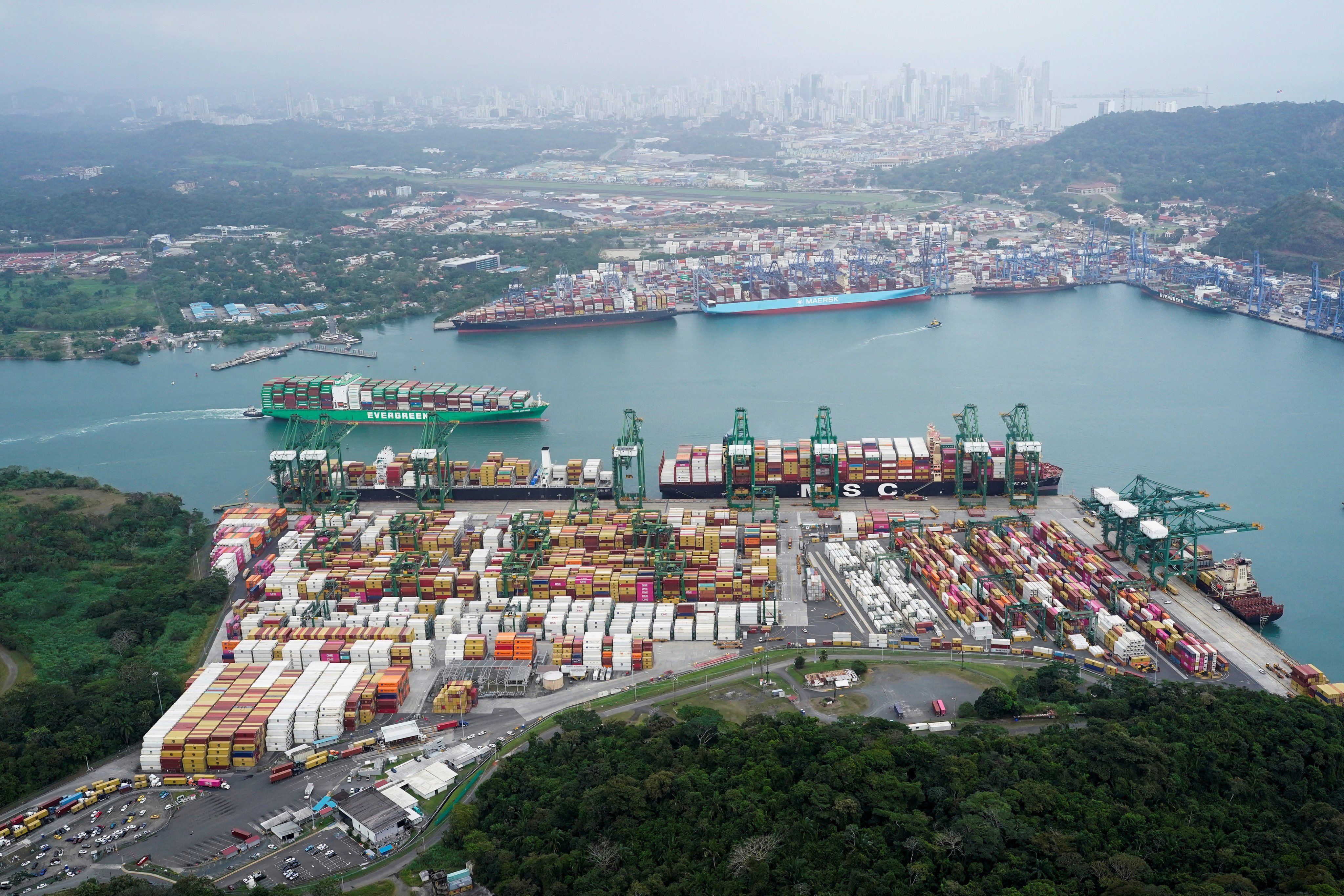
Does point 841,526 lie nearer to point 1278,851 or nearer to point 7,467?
point 1278,851

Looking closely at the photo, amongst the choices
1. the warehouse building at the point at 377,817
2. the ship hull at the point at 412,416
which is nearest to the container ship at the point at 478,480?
the ship hull at the point at 412,416

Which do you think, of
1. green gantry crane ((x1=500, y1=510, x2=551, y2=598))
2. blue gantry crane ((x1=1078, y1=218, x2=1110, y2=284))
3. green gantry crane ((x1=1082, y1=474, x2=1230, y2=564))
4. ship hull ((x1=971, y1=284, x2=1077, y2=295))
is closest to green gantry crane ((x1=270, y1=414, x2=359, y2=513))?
green gantry crane ((x1=500, y1=510, x2=551, y2=598))

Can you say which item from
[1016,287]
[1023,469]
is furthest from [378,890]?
[1016,287]

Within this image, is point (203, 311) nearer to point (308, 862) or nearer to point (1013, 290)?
point (1013, 290)

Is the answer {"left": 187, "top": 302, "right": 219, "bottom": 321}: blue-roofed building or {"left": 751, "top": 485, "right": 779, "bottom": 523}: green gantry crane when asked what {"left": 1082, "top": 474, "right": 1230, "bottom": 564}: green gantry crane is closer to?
{"left": 751, "top": 485, "right": 779, "bottom": 523}: green gantry crane

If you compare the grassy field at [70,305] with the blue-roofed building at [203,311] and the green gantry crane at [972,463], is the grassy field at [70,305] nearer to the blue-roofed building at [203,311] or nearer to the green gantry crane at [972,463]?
the blue-roofed building at [203,311]

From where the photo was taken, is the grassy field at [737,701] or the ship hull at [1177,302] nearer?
the grassy field at [737,701]
